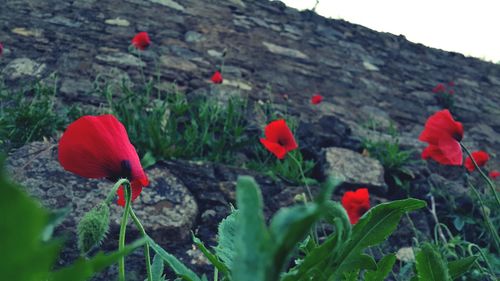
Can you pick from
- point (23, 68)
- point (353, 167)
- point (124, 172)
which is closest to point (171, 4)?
point (23, 68)

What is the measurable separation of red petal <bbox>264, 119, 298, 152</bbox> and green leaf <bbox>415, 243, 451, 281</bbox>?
45.4 inches

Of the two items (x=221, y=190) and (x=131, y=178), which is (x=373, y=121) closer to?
(x=221, y=190)

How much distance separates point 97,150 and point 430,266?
0.42m

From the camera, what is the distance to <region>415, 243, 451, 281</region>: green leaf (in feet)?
1.81

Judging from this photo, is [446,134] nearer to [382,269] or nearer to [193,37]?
[382,269]

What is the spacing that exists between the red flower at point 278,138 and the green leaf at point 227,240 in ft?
3.50

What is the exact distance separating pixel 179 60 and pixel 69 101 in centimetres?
93

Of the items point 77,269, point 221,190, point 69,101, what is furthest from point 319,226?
point 77,269

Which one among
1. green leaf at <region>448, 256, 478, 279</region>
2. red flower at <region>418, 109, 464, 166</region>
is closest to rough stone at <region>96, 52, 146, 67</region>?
red flower at <region>418, 109, 464, 166</region>

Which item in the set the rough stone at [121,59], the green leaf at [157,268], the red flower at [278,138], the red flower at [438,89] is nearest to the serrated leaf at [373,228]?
the green leaf at [157,268]

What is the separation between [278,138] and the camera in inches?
68.2

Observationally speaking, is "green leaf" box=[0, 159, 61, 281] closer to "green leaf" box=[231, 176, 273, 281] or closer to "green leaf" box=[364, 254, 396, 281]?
"green leaf" box=[231, 176, 273, 281]

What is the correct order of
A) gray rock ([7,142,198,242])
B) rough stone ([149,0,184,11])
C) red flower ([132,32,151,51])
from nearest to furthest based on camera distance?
gray rock ([7,142,198,242]) < red flower ([132,32,151,51]) < rough stone ([149,0,184,11])

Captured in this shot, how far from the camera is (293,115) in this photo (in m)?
3.43
